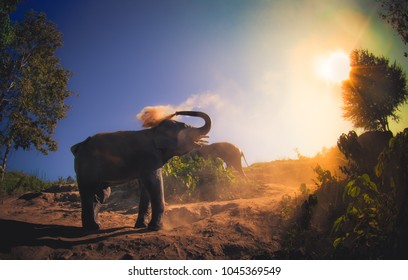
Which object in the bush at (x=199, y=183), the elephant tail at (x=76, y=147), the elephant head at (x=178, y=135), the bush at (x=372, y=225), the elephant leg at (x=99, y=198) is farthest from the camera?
the bush at (x=199, y=183)

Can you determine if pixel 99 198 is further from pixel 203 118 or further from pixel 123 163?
pixel 203 118

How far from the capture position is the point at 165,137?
17.7 ft

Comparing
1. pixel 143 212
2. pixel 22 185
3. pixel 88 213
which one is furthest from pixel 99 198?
pixel 22 185

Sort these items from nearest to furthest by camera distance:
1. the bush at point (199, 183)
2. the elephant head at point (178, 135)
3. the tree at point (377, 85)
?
the elephant head at point (178, 135) → the bush at point (199, 183) → the tree at point (377, 85)

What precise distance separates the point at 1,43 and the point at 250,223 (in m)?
14.2

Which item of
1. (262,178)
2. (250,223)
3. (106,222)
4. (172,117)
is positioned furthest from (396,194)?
(262,178)

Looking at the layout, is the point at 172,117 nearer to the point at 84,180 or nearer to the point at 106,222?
the point at 84,180

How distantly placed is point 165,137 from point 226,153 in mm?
8120

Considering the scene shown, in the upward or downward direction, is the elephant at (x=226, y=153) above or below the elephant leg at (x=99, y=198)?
above

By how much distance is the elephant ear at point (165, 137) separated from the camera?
5.32m

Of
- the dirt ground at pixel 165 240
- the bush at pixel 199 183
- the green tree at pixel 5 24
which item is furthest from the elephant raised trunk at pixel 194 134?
the green tree at pixel 5 24

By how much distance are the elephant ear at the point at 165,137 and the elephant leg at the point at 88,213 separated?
1.65m

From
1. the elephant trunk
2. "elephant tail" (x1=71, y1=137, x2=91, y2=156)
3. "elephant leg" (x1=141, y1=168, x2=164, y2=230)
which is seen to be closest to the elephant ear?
the elephant trunk

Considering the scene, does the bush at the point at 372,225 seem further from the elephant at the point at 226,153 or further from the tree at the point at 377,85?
the tree at the point at 377,85
